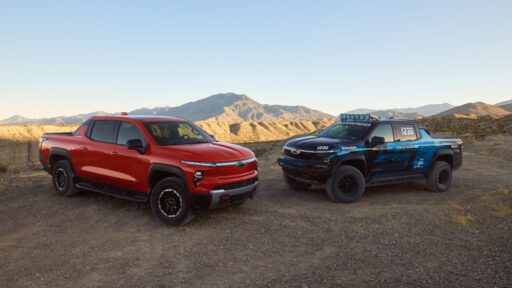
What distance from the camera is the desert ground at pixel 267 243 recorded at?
15.4ft

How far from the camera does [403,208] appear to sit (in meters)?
7.89

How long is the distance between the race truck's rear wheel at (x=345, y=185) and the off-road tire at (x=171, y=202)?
3.27m

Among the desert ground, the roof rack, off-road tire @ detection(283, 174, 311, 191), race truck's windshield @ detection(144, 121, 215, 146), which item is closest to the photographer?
the desert ground

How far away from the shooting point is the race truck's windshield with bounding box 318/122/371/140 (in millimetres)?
8656

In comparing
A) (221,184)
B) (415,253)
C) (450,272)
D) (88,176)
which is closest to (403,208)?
(415,253)

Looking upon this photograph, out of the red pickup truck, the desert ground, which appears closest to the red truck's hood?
the red pickup truck

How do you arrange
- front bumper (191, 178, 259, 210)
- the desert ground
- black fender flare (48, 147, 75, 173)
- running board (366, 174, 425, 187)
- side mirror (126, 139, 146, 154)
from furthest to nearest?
running board (366, 174, 425, 187), black fender flare (48, 147, 75, 173), side mirror (126, 139, 146, 154), front bumper (191, 178, 259, 210), the desert ground

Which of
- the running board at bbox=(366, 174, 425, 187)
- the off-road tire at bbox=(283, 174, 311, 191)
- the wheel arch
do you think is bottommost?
the off-road tire at bbox=(283, 174, 311, 191)

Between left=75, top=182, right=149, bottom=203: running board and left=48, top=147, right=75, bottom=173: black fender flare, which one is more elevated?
left=48, top=147, right=75, bottom=173: black fender flare

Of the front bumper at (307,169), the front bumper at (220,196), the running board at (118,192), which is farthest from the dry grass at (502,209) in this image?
the running board at (118,192)

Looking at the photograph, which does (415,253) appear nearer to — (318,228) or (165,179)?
(318,228)

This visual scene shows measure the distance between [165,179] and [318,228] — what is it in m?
2.78

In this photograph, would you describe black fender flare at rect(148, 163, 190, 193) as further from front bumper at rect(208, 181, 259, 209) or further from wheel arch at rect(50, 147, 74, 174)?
wheel arch at rect(50, 147, 74, 174)

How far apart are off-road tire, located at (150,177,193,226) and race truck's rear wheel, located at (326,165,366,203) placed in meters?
3.27
